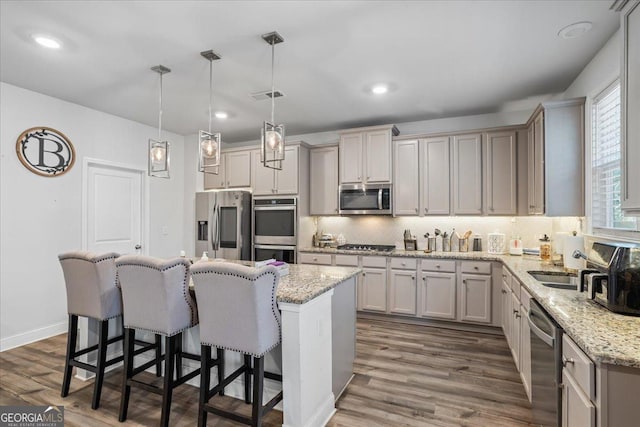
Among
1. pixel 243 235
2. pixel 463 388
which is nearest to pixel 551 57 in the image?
pixel 463 388

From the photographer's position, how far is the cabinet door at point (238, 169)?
4961 mm

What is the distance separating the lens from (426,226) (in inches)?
177

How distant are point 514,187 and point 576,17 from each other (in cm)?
204

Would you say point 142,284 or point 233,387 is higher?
point 142,284

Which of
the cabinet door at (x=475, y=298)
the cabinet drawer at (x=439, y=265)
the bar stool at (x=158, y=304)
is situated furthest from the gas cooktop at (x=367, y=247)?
the bar stool at (x=158, y=304)

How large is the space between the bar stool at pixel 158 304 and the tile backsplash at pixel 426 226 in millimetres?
2880

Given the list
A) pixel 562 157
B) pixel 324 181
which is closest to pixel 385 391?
pixel 562 157

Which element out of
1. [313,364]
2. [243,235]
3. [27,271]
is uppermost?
[243,235]

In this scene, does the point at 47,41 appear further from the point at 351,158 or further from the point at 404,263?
the point at 404,263

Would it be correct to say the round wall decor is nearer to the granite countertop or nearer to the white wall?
the white wall

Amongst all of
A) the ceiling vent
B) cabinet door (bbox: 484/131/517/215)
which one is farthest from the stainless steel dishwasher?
the ceiling vent

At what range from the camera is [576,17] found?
217 centimetres

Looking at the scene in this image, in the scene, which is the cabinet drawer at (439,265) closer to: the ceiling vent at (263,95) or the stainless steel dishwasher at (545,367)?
the stainless steel dishwasher at (545,367)

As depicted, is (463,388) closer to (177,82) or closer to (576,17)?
(576,17)
